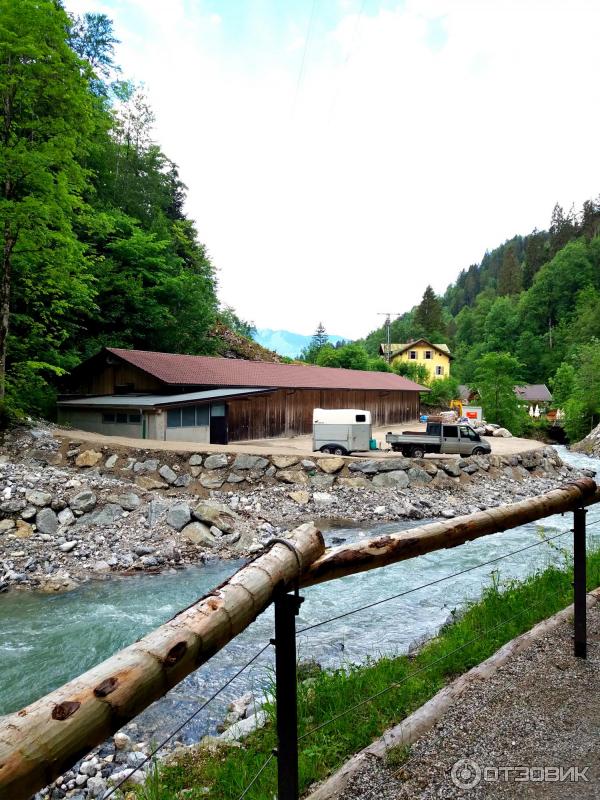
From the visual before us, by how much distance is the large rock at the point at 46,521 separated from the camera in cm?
1198

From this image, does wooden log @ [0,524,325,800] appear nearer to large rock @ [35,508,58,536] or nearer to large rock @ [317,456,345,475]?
large rock @ [35,508,58,536]

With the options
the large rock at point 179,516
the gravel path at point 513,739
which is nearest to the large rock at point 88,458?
the large rock at point 179,516

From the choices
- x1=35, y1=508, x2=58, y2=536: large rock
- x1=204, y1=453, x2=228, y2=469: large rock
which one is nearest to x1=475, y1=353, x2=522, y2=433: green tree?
x1=204, y1=453, x2=228, y2=469: large rock

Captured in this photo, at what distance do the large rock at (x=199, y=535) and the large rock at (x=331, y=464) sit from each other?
20.1 feet

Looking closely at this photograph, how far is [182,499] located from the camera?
1515 centimetres

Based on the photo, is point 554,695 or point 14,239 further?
point 14,239

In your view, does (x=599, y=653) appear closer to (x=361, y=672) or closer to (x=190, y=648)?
(x=361, y=672)

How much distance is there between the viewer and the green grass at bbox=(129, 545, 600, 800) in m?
3.30

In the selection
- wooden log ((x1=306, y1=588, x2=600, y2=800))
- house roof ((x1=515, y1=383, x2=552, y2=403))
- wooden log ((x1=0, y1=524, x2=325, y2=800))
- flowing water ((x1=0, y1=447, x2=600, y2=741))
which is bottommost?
flowing water ((x1=0, y1=447, x2=600, y2=741))

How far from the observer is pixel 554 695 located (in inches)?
138

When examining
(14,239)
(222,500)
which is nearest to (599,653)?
(222,500)

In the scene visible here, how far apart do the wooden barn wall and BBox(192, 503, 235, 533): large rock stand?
32.4 feet

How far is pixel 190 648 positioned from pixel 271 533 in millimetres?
12198

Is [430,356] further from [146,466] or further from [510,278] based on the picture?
[146,466]
